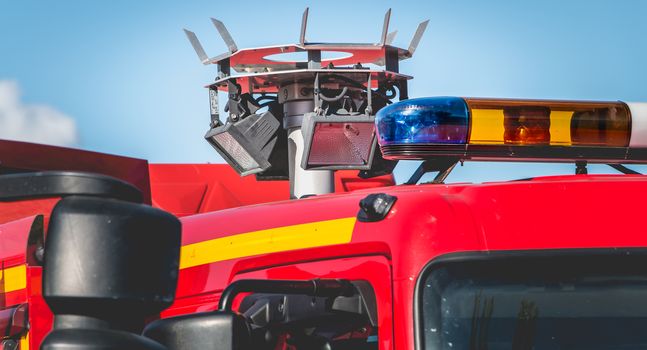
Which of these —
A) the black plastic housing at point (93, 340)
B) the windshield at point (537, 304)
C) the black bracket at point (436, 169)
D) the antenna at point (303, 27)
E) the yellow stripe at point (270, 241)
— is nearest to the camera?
the black plastic housing at point (93, 340)

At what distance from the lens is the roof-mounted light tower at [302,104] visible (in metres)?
5.24

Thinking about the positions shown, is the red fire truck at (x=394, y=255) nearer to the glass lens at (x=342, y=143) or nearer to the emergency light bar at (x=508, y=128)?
the emergency light bar at (x=508, y=128)

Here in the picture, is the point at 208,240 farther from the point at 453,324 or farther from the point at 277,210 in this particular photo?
the point at 453,324

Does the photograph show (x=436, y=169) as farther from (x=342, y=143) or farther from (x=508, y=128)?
(x=342, y=143)

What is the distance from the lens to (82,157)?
5.71 m

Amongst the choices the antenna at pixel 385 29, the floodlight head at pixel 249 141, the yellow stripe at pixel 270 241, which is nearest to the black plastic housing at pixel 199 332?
the yellow stripe at pixel 270 241

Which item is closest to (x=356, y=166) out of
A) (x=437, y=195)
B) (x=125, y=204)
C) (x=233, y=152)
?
(x=233, y=152)

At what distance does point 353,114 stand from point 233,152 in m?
0.66

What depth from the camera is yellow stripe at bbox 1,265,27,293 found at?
341 cm

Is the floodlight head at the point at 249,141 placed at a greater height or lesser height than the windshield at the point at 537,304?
lesser

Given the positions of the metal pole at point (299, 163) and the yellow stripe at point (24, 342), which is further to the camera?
the metal pole at point (299, 163)

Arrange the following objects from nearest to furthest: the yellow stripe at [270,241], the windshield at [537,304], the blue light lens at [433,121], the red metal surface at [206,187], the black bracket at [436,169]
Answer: the windshield at [537,304], the yellow stripe at [270,241], the blue light lens at [433,121], the black bracket at [436,169], the red metal surface at [206,187]

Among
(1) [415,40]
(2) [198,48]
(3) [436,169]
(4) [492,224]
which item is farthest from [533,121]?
(2) [198,48]

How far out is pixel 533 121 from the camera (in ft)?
8.99
